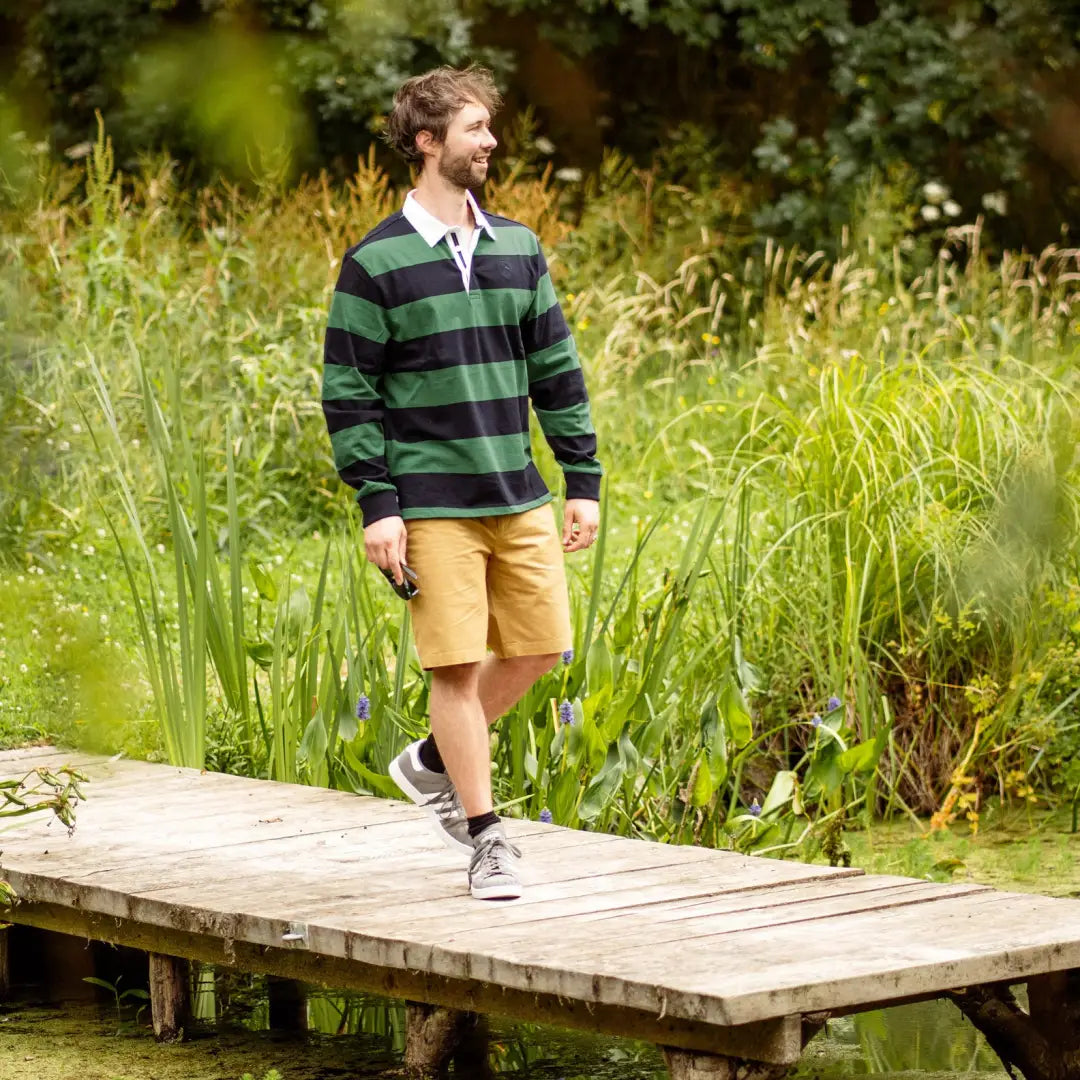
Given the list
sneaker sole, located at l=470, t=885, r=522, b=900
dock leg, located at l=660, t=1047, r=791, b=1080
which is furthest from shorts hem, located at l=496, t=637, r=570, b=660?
dock leg, located at l=660, t=1047, r=791, b=1080

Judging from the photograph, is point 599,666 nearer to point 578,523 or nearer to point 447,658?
point 578,523

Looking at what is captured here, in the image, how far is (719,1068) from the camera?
2.88m

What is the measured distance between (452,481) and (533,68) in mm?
2308

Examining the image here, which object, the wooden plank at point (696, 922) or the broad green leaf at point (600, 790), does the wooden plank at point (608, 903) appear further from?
the broad green leaf at point (600, 790)

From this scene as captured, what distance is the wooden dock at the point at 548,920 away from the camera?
286cm

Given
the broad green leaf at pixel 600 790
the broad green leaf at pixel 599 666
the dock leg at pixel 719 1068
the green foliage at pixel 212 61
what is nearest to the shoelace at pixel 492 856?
the dock leg at pixel 719 1068

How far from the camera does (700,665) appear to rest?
5105mm

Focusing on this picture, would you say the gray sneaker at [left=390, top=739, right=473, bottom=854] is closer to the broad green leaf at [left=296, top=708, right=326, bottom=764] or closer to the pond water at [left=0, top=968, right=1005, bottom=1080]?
the pond water at [left=0, top=968, right=1005, bottom=1080]

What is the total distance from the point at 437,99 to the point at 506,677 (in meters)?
1.12

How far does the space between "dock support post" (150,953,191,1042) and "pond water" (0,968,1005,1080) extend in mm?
30

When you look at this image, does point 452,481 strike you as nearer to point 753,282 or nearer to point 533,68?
point 533,68

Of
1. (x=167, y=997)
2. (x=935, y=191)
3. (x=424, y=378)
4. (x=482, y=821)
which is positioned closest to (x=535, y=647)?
(x=482, y=821)

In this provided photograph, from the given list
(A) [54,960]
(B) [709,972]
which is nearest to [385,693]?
(A) [54,960]

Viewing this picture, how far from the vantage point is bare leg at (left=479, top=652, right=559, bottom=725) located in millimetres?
3625
